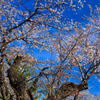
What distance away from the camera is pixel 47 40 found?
7801 millimetres

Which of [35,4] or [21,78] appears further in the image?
[35,4]

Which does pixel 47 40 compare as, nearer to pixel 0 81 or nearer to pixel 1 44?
pixel 1 44

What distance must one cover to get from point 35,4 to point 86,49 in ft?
13.8

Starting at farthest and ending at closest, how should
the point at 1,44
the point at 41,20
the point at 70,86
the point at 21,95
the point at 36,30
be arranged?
the point at 36,30 → the point at 1,44 → the point at 41,20 → the point at 70,86 → the point at 21,95

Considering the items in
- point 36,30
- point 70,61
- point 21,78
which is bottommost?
point 21,78

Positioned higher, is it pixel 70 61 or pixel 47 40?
pixel 47 40

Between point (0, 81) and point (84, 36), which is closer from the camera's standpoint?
point (0, 81)

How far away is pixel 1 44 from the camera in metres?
6.78

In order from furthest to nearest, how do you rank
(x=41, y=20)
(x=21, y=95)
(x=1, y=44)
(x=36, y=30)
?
1. (x=36, y=30)
2. (x=1, y=44)
3. (x=41, y=20)
4. (x=21, y=95)

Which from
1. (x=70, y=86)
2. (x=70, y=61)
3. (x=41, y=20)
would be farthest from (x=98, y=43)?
(x=41, y=20)

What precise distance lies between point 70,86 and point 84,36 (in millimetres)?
3056

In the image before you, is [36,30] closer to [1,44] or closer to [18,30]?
[18,30]

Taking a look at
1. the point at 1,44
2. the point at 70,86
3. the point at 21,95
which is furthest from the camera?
the point at 1,44

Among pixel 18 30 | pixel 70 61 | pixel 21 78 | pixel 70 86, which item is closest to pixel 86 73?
pixel 70 86
